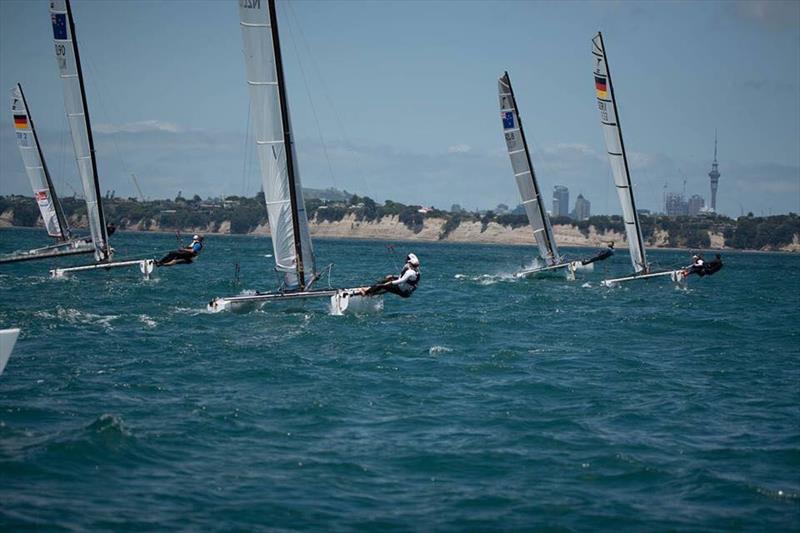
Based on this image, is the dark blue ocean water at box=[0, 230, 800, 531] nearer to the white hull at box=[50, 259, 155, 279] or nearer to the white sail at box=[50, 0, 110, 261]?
the white hull at box=[50, 259, 155, 279]

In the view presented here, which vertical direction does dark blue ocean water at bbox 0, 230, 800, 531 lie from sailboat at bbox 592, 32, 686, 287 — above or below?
below

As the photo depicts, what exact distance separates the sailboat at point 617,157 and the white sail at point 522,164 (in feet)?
15.1

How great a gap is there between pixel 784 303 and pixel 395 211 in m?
151

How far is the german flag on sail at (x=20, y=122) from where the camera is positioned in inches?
1929

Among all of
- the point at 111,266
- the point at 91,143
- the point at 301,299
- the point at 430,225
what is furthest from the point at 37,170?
the point at 430,225

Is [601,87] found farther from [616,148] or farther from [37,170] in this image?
[37,170]

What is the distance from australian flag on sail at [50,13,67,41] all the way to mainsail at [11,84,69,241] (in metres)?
13.2

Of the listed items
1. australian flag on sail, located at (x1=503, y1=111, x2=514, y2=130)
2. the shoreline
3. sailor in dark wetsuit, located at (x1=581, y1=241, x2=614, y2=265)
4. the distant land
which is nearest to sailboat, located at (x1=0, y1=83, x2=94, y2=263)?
australian flag on sail, located at (x1=503, y1=111, x2=514, y2=130)

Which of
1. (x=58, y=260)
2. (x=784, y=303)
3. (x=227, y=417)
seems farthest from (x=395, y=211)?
(x=227, y=417)

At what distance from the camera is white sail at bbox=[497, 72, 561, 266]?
45250mm

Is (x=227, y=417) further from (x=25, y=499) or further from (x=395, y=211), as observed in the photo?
(x=395, y=211)

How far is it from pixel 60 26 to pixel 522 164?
20522 mm

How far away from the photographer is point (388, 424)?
1412 centimetres

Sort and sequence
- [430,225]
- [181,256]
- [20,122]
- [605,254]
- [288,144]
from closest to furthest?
[288,144] < [181,256] < [605,254] < [20,122] < [430,225]
